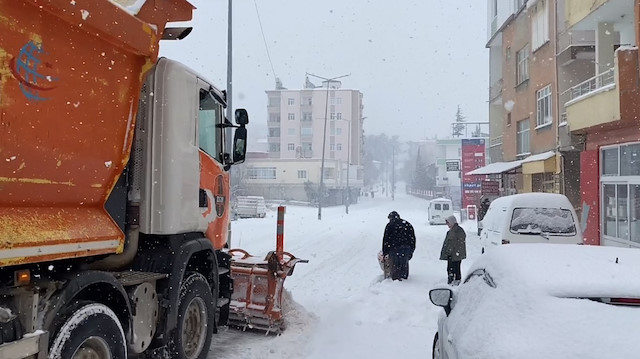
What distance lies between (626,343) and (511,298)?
2.12 feet

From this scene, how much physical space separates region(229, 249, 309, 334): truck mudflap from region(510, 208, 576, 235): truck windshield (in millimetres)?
5485

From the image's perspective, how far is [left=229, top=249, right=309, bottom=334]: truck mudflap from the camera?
673 centimetres

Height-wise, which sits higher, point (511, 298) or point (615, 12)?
point (615, 12)

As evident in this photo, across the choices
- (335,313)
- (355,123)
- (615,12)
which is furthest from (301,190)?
(335,313)

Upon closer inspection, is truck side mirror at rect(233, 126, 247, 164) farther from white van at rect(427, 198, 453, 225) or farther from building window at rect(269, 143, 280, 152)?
building window at rect(269, 143, 280, 152)

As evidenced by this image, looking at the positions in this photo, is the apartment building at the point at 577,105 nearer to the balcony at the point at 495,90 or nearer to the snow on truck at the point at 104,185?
the balcony at the point at 495,90

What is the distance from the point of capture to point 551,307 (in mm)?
2822

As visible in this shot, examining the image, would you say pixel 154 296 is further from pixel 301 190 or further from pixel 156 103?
pixel 301 190

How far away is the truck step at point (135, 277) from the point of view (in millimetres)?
4316

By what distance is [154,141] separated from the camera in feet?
15.4

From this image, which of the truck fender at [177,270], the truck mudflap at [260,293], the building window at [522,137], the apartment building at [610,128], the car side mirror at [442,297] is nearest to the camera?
the car side mirror at [442,297]

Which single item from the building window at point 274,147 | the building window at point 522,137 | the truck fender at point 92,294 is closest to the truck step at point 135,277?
the truck fender at point 92,294

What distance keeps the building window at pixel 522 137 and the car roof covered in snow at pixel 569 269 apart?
21.8 metres

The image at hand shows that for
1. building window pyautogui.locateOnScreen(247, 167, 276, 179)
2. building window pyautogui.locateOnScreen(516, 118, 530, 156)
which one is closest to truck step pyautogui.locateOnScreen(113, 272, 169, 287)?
building window pyautogui.locateOnScreen(516, 118, 530, 156)
